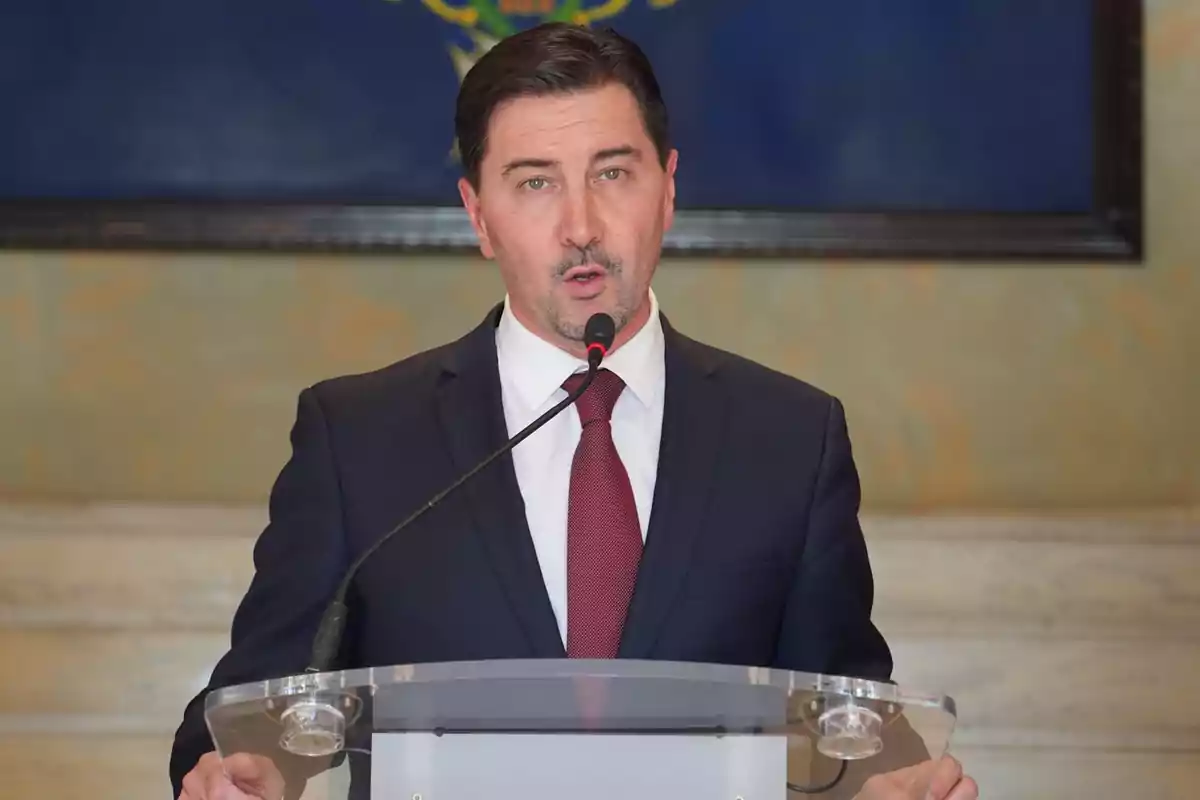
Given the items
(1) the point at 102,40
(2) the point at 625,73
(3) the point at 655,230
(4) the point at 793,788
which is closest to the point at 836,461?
(3) the point at 655,230

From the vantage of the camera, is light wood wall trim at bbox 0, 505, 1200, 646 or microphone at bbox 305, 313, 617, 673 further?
light wood wall trim at bbox 0, 505, 1200, 646

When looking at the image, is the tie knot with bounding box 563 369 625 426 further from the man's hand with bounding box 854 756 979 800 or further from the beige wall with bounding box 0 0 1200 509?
the beige wall with bounding box 0 0 1200 509

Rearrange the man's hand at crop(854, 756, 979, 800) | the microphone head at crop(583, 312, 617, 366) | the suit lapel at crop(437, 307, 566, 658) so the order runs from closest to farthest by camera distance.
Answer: the man's hand at crop(854, 756, 979, 800)
the microphone head at crop(583, 312, 617, 366)
the suit lapel at crop(437, 307, 566, 658)

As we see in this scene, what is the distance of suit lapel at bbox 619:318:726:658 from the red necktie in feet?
0.08

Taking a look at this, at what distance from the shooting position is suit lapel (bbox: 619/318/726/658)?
5.89 feet

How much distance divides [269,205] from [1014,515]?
135 centimetres

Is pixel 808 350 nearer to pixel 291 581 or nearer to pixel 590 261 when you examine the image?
pixel 590 261

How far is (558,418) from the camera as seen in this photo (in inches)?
77.6

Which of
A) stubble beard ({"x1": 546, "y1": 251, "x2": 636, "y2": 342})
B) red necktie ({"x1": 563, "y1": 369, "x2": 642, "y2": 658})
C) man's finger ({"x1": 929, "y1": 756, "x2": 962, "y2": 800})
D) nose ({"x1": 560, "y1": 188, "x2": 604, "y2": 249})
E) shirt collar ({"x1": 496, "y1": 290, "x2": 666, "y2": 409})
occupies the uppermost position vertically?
nose ({"x1": 560, "y1": 188, "x2": 604, "y2": 249})

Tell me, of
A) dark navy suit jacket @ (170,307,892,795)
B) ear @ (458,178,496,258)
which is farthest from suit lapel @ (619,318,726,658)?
ear @ (458,178,496,258)

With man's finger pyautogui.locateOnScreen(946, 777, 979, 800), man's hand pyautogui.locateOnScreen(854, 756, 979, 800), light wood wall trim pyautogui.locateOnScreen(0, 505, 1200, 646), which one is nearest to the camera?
man's hand pyautogui.locateOnScreen(854, 756, 979, 800)

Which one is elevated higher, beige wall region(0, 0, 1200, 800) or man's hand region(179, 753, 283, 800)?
beige wall region(0, 0, 1200, 800)

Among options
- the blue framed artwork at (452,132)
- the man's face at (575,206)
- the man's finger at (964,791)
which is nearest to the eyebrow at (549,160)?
the man's face at (575,206)

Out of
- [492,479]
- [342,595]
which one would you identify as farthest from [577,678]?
[492,479]
